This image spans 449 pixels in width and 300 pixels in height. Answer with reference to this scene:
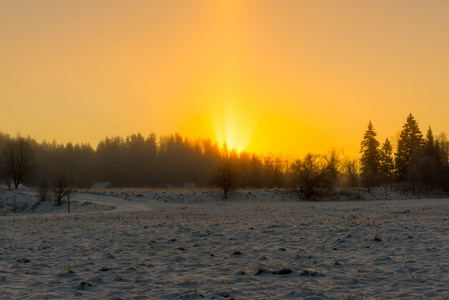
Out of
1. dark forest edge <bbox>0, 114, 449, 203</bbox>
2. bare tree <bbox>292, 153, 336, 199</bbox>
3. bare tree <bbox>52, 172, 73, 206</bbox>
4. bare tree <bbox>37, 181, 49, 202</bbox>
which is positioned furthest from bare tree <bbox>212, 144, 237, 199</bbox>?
bare tree <bbox>37, 181, 49, 202</bbox>

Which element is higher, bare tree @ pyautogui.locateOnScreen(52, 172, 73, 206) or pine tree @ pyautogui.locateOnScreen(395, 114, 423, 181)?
pine tree @ pyautogui.locateOnScreen(395, 114, 423, 181)

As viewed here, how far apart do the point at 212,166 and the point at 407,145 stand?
59.2 meters

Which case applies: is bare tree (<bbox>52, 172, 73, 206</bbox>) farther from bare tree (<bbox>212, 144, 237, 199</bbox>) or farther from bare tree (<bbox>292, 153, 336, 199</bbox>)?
bare tree (<bbox>292, 153, 336, 199</bbox>)

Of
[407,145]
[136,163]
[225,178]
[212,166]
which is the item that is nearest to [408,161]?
[407,145]

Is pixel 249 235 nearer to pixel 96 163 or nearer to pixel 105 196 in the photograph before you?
pixel 105 196

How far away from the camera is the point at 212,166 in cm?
11119

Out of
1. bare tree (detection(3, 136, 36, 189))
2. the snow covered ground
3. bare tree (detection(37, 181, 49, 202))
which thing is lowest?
the snow covered ground

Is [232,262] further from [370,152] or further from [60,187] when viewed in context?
[370,152]

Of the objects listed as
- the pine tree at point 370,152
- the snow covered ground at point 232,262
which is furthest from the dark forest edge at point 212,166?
the snow covered ground at point 232,262

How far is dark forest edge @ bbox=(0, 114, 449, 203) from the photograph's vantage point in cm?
5984

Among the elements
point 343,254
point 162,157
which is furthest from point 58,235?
point 162,157

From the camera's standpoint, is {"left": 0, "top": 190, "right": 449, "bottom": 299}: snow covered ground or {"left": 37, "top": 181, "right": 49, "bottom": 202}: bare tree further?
{"left": 37, "top": 181, "right": 49, "bottom": 202}: bare tree

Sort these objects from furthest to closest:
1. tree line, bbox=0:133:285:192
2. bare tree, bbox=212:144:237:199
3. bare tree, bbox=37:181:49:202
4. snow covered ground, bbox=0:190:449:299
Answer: tree line, bbox=0:133:285:192
bare tree, bbox=212:144:237:199
bare tree, bbox=37:181:49:202
snow covered ground, bbox=0:190:449:299

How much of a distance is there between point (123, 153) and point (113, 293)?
428 feet
